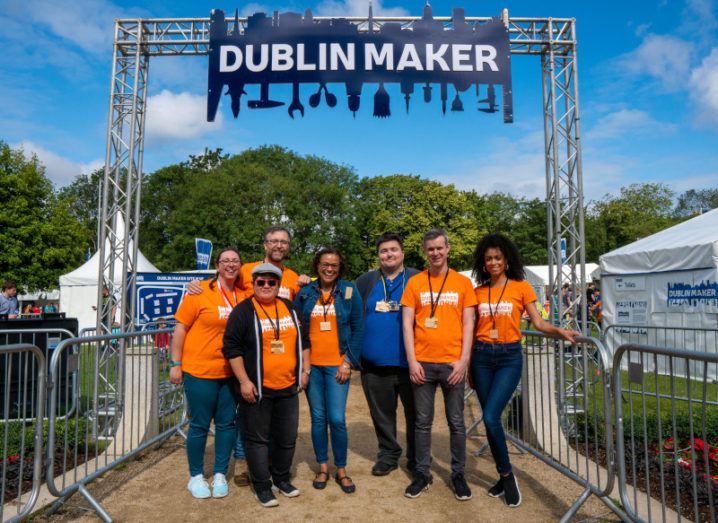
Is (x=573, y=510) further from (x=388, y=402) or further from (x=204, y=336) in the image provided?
(x=204, y=336)

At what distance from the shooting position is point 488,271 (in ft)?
13.9

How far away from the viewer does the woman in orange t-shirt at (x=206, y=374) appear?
4.13 metres

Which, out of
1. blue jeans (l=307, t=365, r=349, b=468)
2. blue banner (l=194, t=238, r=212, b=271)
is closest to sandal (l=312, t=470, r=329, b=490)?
blue jeans (l=307, t=365, r=349, b=468)

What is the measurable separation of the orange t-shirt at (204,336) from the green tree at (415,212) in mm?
42074

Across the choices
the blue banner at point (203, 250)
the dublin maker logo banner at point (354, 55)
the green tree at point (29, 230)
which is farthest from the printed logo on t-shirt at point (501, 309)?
the green tree at point (29, 230)

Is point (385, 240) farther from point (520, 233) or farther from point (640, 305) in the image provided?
point (520, 233)

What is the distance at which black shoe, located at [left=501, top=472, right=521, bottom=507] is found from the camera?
158 inches

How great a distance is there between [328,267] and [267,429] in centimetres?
126

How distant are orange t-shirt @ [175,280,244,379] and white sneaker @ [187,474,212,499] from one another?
839 millimetres

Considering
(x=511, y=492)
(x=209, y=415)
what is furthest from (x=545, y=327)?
(x=209, y=415)

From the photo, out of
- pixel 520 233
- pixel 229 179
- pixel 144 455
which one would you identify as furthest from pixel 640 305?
pixel 520 233

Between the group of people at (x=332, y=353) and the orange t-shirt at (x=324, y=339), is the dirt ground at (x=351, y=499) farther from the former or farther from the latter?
the orange t-shirt at (x=324, y=339)

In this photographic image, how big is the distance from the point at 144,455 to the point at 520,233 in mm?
58402

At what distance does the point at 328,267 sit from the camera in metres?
4.27
